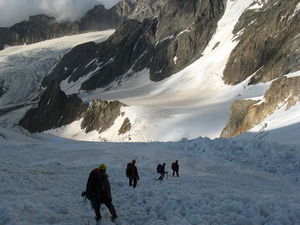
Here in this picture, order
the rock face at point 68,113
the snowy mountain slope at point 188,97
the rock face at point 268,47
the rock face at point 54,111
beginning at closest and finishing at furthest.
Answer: the snowy mountain slope at point 188,97, the rock face at point 268,47, the rock face at point 68,113, the rock face at point 54,111

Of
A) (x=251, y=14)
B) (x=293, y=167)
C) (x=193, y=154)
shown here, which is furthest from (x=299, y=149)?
(x=251, y=14)

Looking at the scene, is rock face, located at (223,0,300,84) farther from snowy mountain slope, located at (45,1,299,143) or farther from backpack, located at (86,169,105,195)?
backpack, located at (86,169,105,195)

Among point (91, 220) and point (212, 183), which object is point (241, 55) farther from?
point (91, 220)

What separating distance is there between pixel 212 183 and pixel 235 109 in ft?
90.8

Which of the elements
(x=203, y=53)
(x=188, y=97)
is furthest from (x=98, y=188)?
(x=203, y=53)

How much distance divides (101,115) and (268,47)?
47604 millimetres

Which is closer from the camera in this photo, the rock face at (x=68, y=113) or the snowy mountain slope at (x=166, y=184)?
the snowy mountain slope at (x=166, y=184)

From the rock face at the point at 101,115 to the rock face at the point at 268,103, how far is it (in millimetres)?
43656

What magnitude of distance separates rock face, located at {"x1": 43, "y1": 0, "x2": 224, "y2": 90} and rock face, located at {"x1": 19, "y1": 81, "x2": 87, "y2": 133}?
95.8ft

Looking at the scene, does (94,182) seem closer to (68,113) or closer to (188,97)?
(188,97)

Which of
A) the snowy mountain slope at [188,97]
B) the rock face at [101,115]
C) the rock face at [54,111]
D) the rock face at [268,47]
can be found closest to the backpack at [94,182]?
the snowy mountain slope at [188,97]

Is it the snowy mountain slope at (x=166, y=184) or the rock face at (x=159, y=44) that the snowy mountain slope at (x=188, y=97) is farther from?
the rock face at (x=159, y=44)

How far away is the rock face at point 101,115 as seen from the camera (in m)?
82.1

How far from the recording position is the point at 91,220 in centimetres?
852
